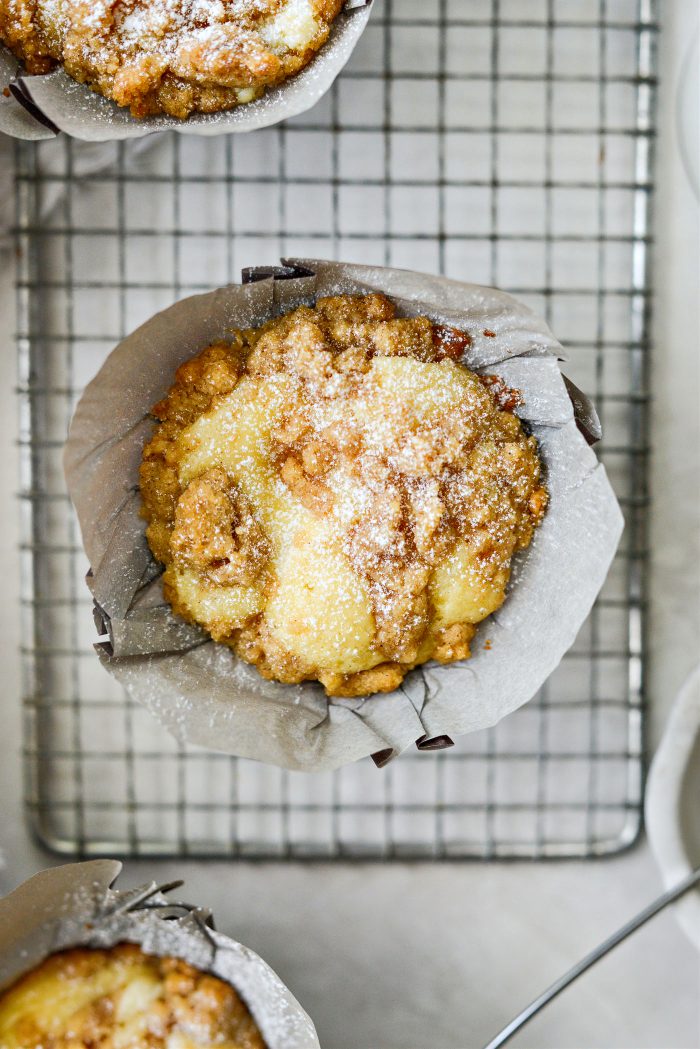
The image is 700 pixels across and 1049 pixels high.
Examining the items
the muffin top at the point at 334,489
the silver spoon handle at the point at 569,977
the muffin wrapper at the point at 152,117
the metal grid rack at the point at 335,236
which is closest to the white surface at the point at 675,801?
the silver spoon handle at the point at 569,977

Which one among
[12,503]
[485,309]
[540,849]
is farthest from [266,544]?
[540,849]

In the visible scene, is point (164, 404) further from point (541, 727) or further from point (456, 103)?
point (541, 727)

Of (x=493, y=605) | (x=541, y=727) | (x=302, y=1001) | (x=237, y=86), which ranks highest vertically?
(x=237, y=86)

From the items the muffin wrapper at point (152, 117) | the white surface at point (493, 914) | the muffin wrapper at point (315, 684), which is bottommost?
the white surface at point (493, 914)

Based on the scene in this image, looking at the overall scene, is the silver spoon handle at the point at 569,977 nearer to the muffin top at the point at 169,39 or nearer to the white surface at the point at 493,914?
the white surface at the point at 493,914

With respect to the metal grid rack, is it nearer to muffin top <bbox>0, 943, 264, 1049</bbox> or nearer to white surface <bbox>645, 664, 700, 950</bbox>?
white surface <bbox>645, 664, 700, 950</bbox>

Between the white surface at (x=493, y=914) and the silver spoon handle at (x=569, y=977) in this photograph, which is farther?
the white surface at (x=493, y=914)
